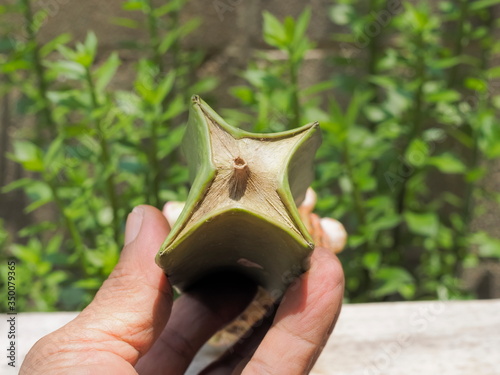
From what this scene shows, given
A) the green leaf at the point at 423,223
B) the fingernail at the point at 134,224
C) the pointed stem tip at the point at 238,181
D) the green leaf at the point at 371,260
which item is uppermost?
the pointed stem tip at the point at 238,181

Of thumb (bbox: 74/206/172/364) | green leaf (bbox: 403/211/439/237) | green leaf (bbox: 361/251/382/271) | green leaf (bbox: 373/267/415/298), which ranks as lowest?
green leaf (bbox: 373/267/415/298)

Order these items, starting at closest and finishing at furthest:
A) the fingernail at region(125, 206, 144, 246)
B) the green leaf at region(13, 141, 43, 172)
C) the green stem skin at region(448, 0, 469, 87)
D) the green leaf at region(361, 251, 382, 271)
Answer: the fingernail at region(125, 206, 144, 246)
the green leaf at region(13, 141, 43, 172)
the green leaf at region(361, 251, 382, 271)
the green stem skin at region(448, 0, 469, 87)

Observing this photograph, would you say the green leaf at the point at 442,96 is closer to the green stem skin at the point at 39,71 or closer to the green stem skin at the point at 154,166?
the green stem skin at the point at 154,166

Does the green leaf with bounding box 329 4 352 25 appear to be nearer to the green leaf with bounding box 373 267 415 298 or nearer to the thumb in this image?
the green leaf with bounding box 373 267 415 298

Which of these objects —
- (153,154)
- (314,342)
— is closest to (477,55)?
(153,154)

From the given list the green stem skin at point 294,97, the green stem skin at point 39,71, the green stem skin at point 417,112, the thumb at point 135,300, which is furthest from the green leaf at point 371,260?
the green stem skin at point 39,71

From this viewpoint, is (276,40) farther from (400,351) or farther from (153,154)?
(400,351)

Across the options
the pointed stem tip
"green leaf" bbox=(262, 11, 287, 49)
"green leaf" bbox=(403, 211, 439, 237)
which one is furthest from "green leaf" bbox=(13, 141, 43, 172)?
"green leaf" bbox=(403, 211, 439, 237)
